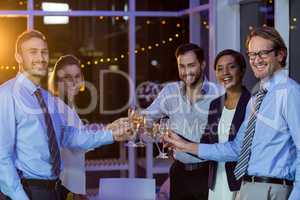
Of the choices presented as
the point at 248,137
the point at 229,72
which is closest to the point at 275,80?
the point at 248,137

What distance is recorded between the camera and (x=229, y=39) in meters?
5.75

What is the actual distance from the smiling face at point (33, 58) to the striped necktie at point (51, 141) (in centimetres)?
11

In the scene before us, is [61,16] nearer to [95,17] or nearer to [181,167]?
[95,17]

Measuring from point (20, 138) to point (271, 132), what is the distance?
132 cm

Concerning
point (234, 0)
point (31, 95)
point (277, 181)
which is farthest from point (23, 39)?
point (234, 0)

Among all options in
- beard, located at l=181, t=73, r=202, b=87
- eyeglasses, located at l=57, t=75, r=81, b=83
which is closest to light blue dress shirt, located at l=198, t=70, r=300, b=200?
beard, located at l=181, t=73, r=202, b=87

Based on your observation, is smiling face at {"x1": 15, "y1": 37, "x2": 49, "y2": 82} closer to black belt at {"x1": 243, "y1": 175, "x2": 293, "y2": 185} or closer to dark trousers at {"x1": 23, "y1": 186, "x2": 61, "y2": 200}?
dark trousers at {"x1": 23, "y1": 186, "x2": 61, "y2": 200}

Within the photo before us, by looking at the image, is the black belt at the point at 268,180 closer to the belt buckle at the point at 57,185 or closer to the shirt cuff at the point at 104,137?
the belt buckle at the point at 57,185

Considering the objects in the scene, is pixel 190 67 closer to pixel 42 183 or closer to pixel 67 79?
pixel 67 79

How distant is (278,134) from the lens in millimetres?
2953

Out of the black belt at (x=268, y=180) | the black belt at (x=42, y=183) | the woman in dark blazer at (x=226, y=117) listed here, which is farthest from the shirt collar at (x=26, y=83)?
the black belt at (x=268, y=180)

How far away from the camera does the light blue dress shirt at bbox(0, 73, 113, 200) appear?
311cm

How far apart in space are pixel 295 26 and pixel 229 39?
4.10 feet

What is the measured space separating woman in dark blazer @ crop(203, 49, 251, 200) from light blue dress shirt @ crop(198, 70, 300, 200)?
1.63 feet
